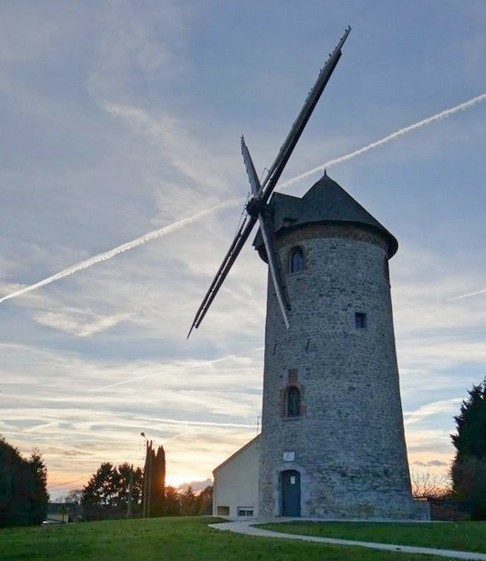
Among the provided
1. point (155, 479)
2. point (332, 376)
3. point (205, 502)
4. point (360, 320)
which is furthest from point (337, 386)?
point (205, 502)

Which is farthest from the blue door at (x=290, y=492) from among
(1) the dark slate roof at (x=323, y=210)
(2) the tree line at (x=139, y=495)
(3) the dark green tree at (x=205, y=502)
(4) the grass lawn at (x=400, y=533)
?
(3) the dark green tree at (x=205, y=502)

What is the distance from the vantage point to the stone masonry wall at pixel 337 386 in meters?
22.7

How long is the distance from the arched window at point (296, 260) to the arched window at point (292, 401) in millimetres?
4397

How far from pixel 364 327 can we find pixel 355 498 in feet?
19.2

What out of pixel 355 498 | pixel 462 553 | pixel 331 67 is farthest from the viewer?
pixel 331 67

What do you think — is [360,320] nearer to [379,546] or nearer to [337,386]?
[337,386]

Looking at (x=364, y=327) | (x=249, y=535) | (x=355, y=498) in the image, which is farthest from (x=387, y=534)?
(x=364, y=327)

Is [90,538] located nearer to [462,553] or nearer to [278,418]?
[462,553]

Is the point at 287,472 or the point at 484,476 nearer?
the point at 287,472

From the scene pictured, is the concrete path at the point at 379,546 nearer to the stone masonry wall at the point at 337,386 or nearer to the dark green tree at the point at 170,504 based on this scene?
the stone masonry wall at the point at 337,386

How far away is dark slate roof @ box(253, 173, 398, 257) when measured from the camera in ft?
82.0

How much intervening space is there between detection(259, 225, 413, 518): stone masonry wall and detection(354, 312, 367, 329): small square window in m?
0.13

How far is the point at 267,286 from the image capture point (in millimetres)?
27219

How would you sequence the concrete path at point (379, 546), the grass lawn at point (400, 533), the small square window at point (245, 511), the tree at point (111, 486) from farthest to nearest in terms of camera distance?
the tree at point (111, 486), the small square window at point (245, 511), the grass lawn at point (400, 533), the concrete path at point (379, 546)
